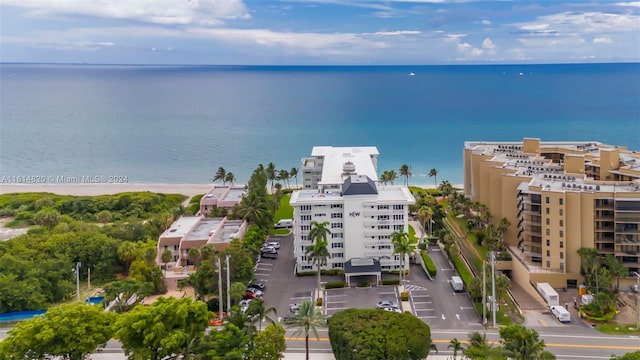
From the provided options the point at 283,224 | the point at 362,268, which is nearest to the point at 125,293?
the point at 362,268

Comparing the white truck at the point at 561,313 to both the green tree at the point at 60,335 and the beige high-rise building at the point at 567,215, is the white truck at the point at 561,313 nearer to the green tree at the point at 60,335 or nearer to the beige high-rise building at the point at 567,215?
the beige high-rise building at the point at 567,215

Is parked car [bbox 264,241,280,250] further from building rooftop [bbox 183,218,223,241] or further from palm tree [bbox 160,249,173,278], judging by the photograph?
palm tree [bbox 160,249,173,278]

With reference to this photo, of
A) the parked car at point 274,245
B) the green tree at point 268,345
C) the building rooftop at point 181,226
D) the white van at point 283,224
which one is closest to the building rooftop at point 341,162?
the white van at point 283,224

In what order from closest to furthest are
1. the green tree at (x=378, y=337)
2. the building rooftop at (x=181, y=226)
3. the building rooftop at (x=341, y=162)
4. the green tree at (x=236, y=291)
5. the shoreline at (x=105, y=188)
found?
the green tree at (x=378, y=337) < the green tree at (x=236, y=291) < the building rooftop at (x=181, y=226) < the building rooftop at (x=341, y=162) < the shoreline at (x=105, y=188)

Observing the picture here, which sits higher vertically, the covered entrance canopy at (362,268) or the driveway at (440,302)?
the covered entrance canopy at (362,268)

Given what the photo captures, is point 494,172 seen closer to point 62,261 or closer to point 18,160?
point 62,261

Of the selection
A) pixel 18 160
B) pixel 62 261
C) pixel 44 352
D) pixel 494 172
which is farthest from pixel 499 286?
pixel 18 160
